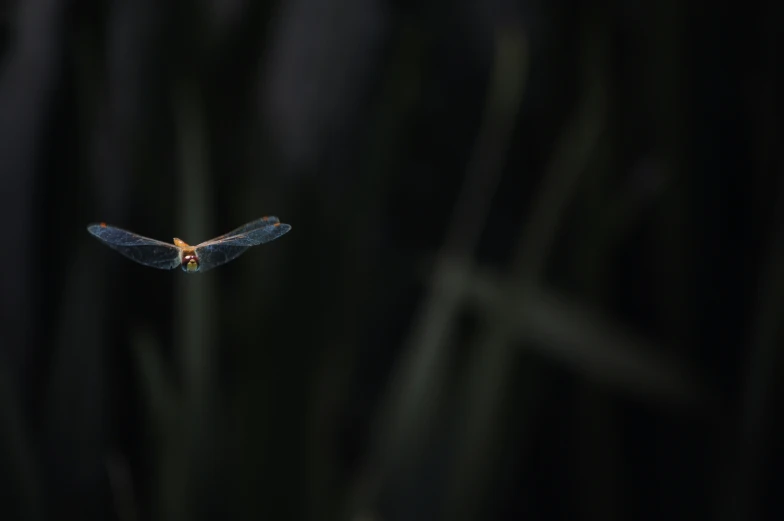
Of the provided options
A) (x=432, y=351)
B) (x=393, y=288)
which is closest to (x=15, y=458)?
(x=432, y=351)

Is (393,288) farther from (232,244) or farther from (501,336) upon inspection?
(232,244)

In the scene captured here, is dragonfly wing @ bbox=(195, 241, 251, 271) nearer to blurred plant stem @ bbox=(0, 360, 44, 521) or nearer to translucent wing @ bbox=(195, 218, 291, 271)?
translucent wing @ bbox=(195, 218, 291, 271)

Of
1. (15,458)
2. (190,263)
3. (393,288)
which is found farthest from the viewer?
(393,288)

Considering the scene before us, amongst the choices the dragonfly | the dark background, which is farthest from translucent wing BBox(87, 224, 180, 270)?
the dark background

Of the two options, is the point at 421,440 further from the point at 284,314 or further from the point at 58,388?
the point at 58,388

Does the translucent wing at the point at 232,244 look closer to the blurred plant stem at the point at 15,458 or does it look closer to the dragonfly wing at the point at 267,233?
the dragonfly wing at the point at 267,233

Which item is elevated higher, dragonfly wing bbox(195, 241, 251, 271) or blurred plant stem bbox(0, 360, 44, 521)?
dragonfly wing bbox(195, 241, 251, 271)
